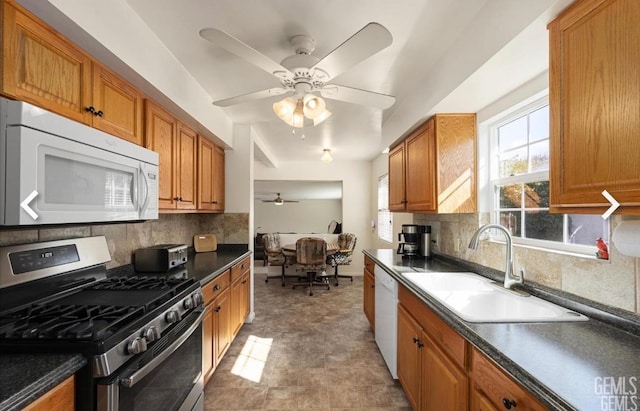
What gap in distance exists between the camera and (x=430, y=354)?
1.59m

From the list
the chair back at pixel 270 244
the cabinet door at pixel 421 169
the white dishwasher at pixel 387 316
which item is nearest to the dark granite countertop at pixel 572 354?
the white dishwasher at pixel 387 316

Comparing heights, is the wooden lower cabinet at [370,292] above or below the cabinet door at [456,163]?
below

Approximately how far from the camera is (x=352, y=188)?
6246 mm

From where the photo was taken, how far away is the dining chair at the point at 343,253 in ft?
18.6

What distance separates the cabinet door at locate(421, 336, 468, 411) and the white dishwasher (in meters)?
0.55

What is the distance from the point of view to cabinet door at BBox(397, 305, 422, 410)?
1787 mm

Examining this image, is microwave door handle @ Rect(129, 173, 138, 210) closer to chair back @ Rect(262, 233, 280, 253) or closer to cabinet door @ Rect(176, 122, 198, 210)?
cabinet door @ Rect(176, 122, 198, 210)

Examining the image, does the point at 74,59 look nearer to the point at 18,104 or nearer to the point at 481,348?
the point at 18,104

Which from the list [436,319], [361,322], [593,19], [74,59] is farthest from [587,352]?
[361,322]

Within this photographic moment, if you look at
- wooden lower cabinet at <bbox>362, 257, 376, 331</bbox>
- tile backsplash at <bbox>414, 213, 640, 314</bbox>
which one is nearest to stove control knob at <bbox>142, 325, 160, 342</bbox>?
tile backsplash at <bbox>414, 213, 640, 314</bbox>

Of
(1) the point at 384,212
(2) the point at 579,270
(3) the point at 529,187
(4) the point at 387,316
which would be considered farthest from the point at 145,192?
(1) the point at 384,212

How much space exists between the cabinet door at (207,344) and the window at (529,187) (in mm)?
2163

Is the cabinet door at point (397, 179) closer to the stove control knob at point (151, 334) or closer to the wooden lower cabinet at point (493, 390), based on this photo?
the wooden lower cabinet at point (493, 390)

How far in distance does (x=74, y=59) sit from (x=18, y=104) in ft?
1.66
